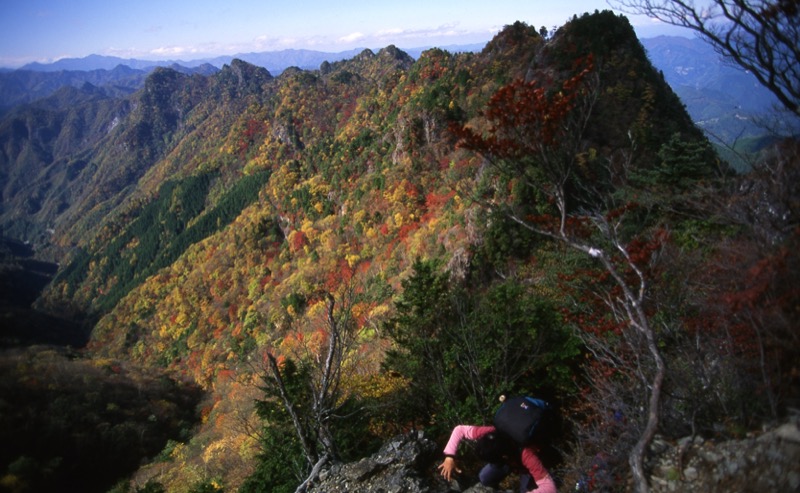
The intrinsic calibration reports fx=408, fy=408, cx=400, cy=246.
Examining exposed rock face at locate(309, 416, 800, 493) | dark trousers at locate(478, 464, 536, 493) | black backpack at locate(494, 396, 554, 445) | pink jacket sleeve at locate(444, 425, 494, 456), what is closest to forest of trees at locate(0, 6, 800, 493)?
exposed rock face at locate(309, 416, 800, 493)

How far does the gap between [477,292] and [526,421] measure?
14269mm

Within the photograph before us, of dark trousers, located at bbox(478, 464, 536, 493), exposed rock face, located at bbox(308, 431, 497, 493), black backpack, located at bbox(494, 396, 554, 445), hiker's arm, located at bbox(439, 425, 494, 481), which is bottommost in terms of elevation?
exposed rock face, located at bbox(308, 431, 497, 493)

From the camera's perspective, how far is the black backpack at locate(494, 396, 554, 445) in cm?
528

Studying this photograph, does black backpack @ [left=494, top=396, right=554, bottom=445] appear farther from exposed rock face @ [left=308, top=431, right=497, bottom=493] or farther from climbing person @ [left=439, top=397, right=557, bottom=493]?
exposed rock face @ [left=308, top=431, right=497, bottom=493]

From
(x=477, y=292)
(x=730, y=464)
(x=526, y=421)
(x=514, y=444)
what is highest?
(x=526, y=421)

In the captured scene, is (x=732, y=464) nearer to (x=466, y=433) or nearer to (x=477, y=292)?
(x=466, y=433)

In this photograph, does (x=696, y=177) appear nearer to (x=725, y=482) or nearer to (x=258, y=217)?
(x=725, y=482)

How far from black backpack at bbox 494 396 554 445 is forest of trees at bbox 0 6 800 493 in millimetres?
1047

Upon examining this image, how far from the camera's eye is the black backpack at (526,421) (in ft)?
17.3

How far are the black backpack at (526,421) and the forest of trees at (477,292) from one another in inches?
41.2

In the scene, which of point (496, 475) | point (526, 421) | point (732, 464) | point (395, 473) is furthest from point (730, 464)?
point (395, 473)

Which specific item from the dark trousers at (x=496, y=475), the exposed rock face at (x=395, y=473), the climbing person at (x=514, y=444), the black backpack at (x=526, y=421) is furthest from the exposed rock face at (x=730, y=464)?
the black backpack at (x=526, y=421)

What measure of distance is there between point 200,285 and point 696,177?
78.3 m

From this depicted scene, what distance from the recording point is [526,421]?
5301mm
